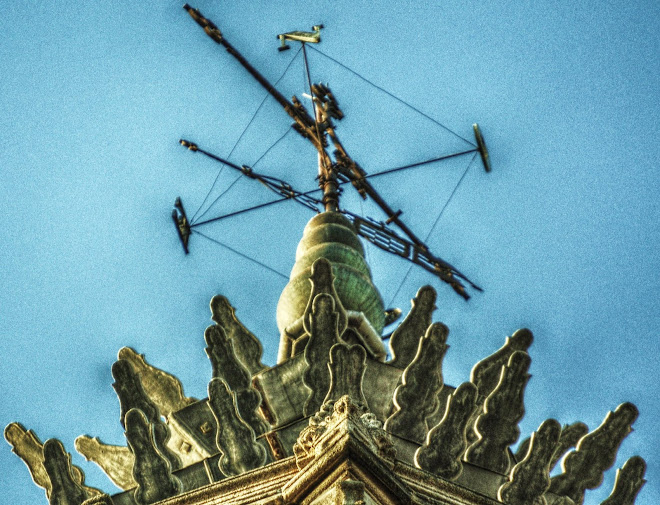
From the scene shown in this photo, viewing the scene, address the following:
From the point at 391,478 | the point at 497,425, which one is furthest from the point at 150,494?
the point at 497,425

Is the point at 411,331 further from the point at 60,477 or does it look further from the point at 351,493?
the point at 351,493

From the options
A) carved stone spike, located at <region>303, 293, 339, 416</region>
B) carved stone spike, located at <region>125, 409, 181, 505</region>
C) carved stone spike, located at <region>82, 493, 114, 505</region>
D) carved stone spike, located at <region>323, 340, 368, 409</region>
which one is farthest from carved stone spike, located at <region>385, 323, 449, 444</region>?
carved stone spike, located at <region>82, 493, 114, 505</region>

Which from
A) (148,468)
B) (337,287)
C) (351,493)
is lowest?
(351,493)

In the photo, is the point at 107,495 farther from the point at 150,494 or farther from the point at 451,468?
the point at 451,468

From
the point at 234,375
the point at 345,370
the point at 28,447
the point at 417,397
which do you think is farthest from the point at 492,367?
the point at 28,447

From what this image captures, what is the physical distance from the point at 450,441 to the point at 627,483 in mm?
2957

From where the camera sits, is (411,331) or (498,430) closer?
(498,430)

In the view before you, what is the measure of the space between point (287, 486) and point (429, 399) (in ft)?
12.4

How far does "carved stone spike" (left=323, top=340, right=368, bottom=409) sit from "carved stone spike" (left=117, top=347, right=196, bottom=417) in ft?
17.3

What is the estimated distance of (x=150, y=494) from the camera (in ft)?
50.6

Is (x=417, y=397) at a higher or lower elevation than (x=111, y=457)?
lower

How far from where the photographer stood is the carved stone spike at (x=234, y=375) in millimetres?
17047

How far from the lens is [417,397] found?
1691 cm

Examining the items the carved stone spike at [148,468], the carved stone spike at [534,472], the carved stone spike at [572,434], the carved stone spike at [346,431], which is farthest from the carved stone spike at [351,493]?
the carved stone spike at [572,434]
